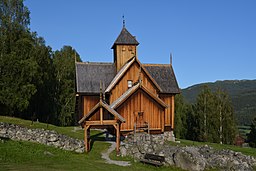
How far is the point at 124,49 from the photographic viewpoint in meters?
37.4

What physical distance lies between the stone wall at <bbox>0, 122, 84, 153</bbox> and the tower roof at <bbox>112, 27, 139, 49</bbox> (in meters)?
15.9

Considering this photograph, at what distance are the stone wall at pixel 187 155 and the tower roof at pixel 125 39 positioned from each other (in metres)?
14.0

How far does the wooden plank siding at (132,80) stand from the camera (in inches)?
1329

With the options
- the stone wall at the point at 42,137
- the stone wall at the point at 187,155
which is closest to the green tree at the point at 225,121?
the stone wall at the point at 187,155

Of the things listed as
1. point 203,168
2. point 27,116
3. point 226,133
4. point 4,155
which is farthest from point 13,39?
point 226,133

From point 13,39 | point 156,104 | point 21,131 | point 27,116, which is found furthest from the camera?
point 27,116

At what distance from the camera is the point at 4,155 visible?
18250 mm

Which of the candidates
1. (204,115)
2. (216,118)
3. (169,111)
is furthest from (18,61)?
(216,118)

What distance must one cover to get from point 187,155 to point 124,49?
746 inches

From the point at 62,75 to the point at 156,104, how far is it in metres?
27.9

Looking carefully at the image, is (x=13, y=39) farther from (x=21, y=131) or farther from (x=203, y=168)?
(x=203, y=168)

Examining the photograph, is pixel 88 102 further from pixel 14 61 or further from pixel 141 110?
pixel 14 61

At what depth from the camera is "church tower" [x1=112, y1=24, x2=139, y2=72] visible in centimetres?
3725

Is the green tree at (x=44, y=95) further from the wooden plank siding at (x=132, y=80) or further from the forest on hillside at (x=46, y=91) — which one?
the wooden plank siding at (x=132, y=80)
